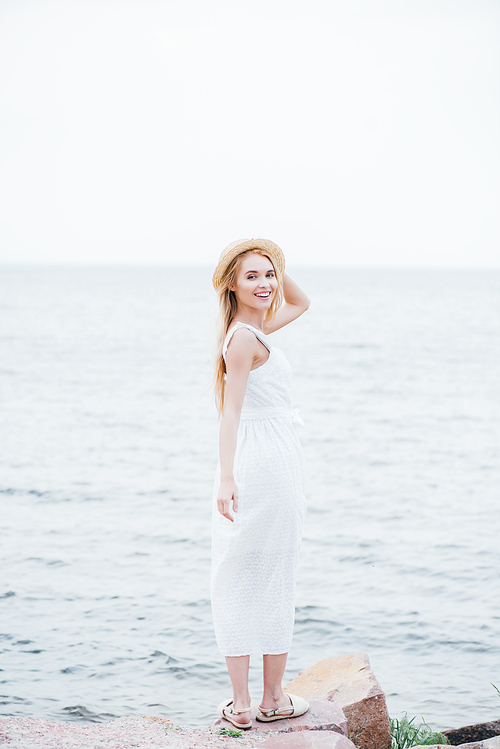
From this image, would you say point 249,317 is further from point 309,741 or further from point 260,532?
point 309,741

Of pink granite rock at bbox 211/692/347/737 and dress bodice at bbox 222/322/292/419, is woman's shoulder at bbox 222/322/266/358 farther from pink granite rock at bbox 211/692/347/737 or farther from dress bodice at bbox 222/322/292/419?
pink granite rock at bbox 211/692/347/737

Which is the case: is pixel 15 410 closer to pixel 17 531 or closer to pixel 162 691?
pixel 17 531

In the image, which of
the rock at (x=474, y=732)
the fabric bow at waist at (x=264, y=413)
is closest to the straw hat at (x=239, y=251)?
the fabric bow at waist at (x=264, y=413)

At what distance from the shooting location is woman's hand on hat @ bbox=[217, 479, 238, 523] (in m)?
3.15

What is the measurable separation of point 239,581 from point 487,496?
7489mm

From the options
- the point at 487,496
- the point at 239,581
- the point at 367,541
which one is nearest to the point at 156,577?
the point at 367,541

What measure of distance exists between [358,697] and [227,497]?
1633mm

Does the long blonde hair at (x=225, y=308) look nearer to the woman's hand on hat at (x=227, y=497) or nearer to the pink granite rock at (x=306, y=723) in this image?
the woman's hand on hat at (x=227, y=497)

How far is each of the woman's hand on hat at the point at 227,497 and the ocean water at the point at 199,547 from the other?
33.0 inches

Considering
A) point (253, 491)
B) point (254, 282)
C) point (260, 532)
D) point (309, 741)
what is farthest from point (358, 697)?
point (254, 282)

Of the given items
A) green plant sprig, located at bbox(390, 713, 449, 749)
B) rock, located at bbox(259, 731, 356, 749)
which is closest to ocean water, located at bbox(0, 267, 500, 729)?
green plant sprig, located at bbox(390, 713, 449, 749)

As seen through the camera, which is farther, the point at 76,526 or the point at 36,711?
the point at 76,526

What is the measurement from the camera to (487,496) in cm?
1004

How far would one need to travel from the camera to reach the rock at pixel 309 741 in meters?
3.06
